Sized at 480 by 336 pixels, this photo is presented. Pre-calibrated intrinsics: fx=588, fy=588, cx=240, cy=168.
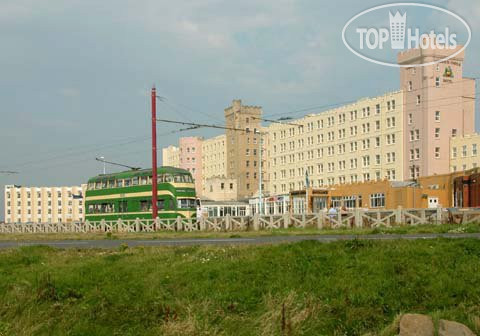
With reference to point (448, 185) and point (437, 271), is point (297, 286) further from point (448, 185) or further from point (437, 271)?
point (448, 185)

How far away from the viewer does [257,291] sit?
13070mm

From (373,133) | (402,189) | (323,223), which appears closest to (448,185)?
(402,189)

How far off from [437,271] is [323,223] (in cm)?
2059

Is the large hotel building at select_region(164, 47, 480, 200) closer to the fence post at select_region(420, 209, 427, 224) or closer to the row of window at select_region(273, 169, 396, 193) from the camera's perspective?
the row of window at select_region(273, 169, 396, 193)

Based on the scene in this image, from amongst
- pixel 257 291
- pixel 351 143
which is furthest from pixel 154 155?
pixel 351 143

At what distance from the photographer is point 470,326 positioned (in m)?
10.7

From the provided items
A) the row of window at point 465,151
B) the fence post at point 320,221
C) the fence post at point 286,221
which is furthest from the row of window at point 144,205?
the row of window at point 465,151

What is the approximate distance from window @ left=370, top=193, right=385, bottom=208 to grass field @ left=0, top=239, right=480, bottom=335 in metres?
38.2

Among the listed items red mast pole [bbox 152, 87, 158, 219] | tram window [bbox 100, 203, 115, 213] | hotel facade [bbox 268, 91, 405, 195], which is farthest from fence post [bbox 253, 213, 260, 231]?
hotel facade [bbox 268, 91, 405, 195]

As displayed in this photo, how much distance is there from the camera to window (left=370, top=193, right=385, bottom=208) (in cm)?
5306

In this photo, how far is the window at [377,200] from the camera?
53.1 meters

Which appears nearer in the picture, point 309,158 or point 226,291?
point 226,291

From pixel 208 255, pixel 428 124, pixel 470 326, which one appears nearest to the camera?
pixel 470 326

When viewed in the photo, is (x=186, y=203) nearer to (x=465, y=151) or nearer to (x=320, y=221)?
(x=320, y=221)
